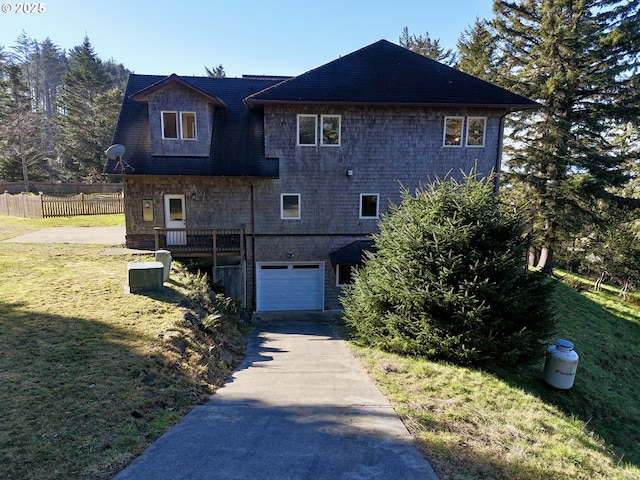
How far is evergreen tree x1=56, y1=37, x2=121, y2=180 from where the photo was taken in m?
37.7

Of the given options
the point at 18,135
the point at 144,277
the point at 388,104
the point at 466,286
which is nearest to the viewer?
the point at 466,286

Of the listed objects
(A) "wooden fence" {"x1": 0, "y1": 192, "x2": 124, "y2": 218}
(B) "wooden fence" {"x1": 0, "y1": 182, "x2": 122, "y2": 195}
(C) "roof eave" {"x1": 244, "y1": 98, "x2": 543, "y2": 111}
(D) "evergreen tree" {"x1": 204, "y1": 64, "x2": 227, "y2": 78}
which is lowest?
(A) "wooden fence" {"x1": 0, "y1": 192, "x2": 124, "y2": 218}

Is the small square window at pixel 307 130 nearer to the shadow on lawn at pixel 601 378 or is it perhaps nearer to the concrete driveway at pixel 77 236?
the concrete driveway at pixel 77 236

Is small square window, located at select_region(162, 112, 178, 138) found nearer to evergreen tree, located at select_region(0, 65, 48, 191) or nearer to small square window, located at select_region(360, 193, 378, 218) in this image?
small square window, located at select_region(360, 193, 378, 218)

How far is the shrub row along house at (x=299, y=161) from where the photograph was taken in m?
13.8

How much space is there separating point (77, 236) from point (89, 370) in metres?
13.7

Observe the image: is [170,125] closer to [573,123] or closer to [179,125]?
[179,125]

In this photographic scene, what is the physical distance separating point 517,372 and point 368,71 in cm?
1254

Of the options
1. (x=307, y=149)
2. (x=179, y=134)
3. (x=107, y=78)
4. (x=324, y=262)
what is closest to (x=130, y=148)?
(x=179, y=134)

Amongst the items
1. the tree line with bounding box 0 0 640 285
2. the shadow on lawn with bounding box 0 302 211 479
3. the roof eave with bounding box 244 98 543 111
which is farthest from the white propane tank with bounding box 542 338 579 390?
the tree line with bounding box 0 0 640 285

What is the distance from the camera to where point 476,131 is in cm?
1438

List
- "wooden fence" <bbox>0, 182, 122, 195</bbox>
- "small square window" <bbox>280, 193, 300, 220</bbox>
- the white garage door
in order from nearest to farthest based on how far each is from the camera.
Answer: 1. "small square window" <bbox>280, 193, 300, 220</bbox>
2. the white garage door
3. "wooden fence" <bbox>0, 182, 122, 195</bbox>

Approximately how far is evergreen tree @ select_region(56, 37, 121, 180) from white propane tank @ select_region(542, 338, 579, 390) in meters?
43.6

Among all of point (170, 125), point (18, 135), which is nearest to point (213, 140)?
point (170, 125)
